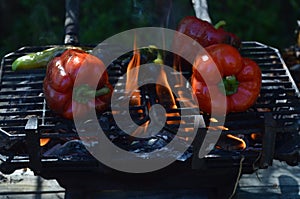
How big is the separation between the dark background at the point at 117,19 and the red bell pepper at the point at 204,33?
1.79 m

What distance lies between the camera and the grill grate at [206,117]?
2.17 meters

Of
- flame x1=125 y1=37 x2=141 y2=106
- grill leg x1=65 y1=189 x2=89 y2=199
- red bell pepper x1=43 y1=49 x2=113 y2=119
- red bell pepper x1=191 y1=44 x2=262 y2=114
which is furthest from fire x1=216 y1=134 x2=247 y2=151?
grill leg x1=65 y1=189 x2=89 y2=199

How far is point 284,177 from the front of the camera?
9.18 ft

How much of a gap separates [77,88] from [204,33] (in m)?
0.69

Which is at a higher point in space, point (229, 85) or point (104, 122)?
point (229, 85)

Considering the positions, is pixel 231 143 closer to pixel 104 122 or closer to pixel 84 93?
pixel 104 122

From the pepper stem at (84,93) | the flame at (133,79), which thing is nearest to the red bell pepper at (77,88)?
the pepper stem at (84,93)

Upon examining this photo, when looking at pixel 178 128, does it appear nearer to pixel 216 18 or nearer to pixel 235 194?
pixel 235 194

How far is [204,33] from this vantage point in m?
2.67

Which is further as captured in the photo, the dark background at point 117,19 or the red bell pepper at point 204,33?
the dark background at point 117,19

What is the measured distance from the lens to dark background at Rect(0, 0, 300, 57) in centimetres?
459

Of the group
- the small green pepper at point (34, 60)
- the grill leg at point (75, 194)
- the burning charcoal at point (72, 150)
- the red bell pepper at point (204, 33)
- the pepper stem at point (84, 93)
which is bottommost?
the grill leg at point (75, 194)

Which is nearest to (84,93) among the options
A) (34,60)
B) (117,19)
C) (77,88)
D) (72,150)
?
(77,88)

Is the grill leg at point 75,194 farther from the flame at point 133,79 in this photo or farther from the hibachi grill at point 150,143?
the flame at point 133,79
